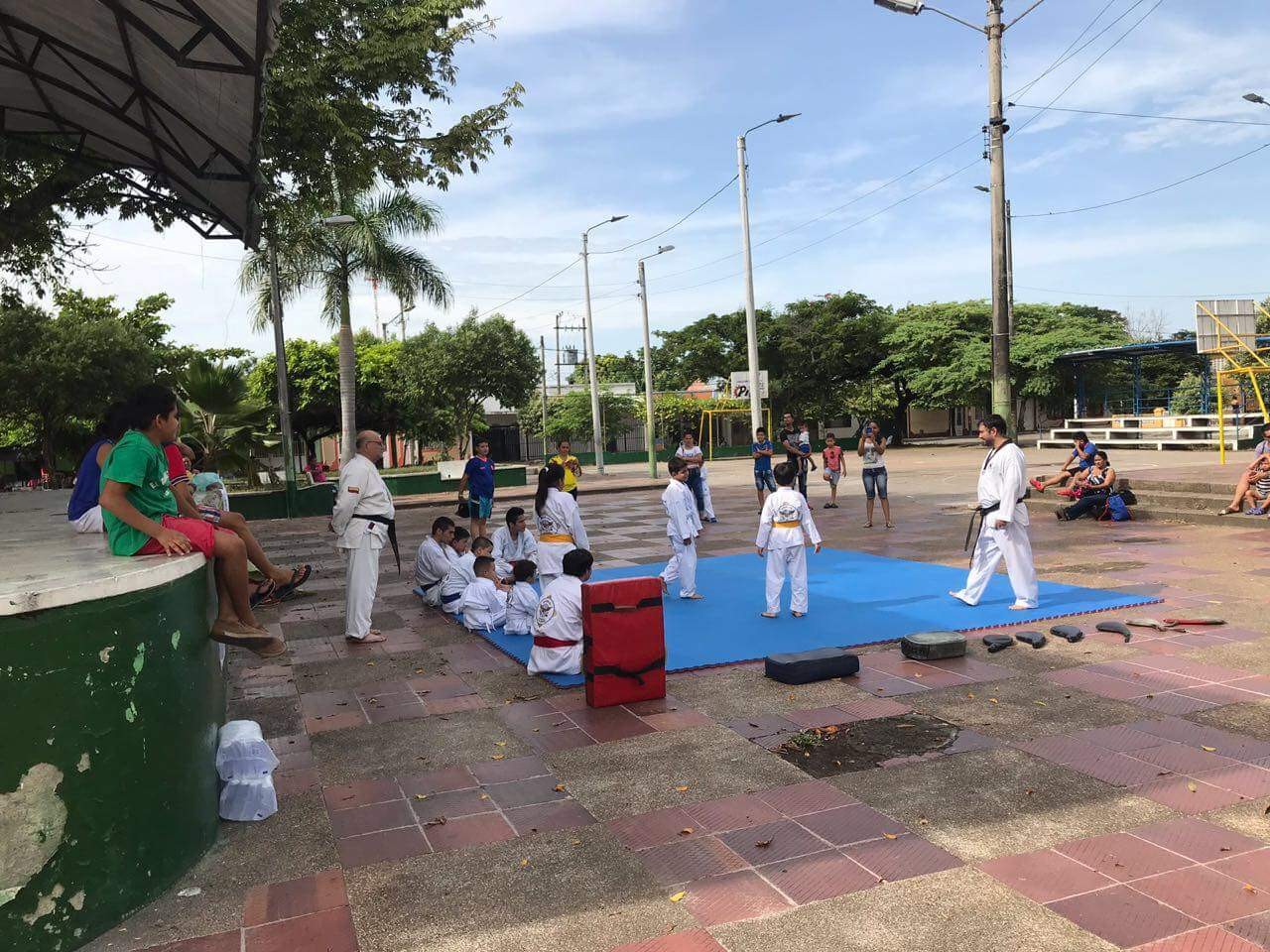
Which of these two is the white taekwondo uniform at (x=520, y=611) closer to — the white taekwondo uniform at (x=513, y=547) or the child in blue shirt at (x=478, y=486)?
the white taekwondo uniform at (x=513, y=547)

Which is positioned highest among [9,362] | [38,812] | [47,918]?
[9,362]

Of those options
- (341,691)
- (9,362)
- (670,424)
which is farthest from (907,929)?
(670,424)

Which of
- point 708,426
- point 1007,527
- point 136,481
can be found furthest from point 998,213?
point 708,426

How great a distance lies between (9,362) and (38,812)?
25276 mm

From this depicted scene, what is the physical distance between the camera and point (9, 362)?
23.9m

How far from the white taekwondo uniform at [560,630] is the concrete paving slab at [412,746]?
0.85m

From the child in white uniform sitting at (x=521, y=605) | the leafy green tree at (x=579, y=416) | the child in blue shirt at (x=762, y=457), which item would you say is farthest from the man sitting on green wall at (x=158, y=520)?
the leafy green tree at (x=579, y=416)

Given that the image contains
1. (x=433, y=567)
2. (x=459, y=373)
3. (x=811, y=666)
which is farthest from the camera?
(x=459, y=373)

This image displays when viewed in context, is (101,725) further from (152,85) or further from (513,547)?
(513,547)

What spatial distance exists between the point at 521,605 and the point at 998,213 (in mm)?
11829

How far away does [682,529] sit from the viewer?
9.46 meters

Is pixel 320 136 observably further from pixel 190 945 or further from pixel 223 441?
pixel 223 441

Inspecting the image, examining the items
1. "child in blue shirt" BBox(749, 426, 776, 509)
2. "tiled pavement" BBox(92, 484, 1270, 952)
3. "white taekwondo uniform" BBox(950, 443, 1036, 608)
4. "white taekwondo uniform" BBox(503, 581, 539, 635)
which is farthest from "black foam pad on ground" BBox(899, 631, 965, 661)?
"child in blue shirt" BBox(749, 426, 776, 509)

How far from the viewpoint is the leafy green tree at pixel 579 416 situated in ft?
163
